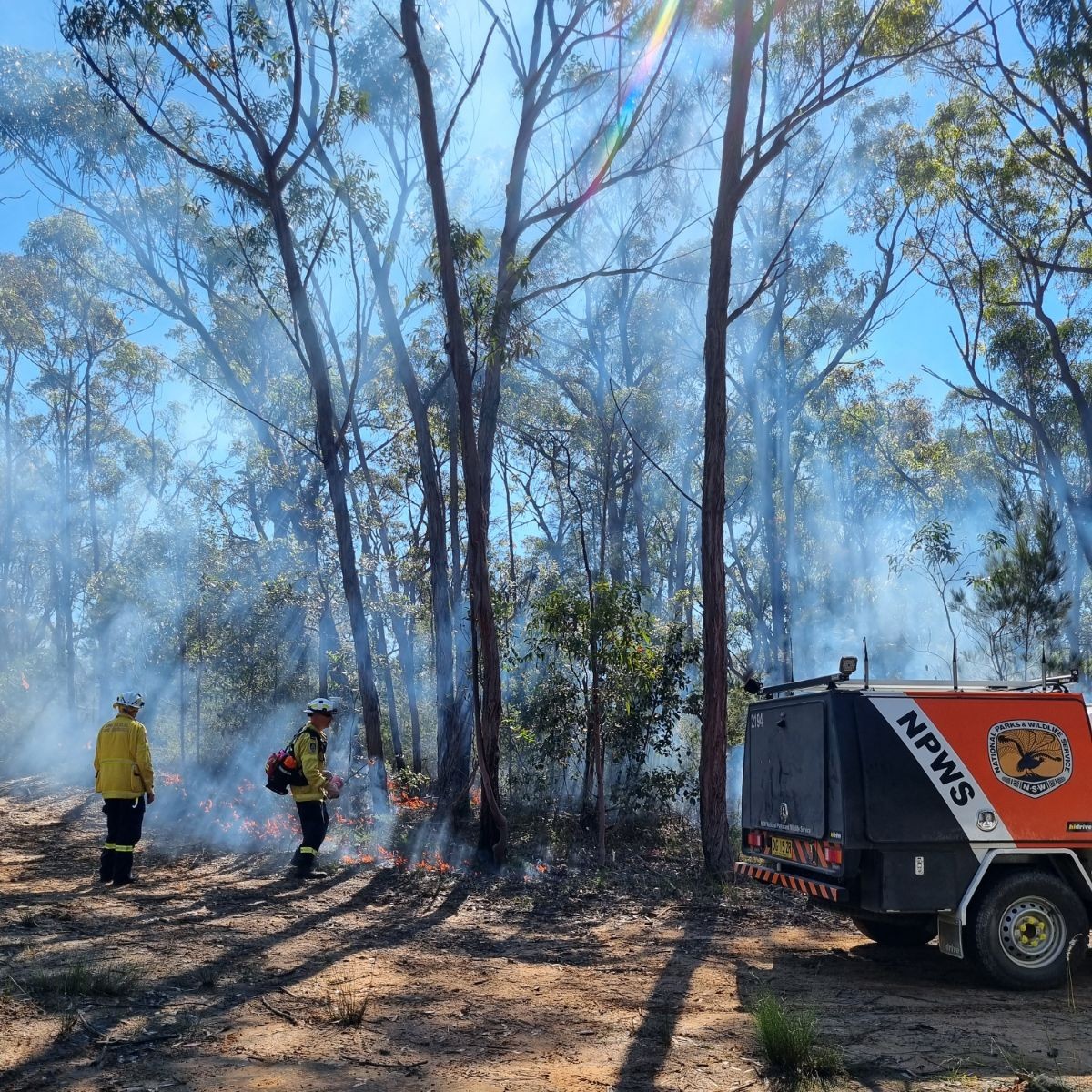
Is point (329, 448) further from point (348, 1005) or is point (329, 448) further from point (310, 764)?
point (348, 1005)

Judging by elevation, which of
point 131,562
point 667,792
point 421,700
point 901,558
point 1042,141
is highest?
point 1042,141

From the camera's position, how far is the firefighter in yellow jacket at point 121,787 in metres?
9.24

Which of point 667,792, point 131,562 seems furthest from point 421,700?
point 667,792

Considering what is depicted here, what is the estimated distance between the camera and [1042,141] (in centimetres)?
1859

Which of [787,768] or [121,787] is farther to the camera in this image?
[121,787]

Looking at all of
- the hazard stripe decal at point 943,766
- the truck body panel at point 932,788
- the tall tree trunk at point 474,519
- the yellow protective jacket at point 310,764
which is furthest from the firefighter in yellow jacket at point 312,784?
the hazard stripe decal at point 943,766

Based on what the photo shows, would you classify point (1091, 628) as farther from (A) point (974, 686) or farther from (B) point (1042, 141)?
(A) point (974, 686)

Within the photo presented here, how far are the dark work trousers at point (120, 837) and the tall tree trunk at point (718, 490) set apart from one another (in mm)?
6068

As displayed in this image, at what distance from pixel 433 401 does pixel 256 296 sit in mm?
9081

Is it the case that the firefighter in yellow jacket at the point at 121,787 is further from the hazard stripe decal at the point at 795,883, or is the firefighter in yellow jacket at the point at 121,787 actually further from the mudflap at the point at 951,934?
the mudflap at the point at 951,934

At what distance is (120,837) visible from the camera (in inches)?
367

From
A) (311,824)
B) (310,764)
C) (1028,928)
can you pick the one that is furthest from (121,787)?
(1028,928)

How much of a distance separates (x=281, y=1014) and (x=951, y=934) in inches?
169

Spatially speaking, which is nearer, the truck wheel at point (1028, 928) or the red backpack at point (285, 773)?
the truck wheel at point (1028, 928)
